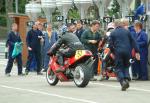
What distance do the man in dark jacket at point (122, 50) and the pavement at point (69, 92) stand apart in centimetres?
41

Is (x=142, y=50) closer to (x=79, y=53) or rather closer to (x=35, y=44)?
(x=79, y=53)

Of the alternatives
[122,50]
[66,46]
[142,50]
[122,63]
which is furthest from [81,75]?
[142,50]

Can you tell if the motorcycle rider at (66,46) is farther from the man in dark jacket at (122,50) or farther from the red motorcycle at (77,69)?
the man in dark jacket at (122,50)

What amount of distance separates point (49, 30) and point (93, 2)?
632 cm

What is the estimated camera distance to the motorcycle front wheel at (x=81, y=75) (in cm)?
1592

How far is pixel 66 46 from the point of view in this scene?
662 inches

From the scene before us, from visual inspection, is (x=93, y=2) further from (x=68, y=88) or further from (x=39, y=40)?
(x=68, y=88)

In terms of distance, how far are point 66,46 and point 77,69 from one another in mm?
909

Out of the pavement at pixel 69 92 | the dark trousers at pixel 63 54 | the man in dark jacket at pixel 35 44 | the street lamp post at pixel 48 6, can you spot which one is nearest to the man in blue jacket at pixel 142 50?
the pavement at pixel 69 92

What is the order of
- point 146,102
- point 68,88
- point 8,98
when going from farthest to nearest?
point 68,88 → point 8,98 → point 146,102

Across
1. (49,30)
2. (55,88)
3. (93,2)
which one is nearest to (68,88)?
(55,88)

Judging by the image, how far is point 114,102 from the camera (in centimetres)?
1309

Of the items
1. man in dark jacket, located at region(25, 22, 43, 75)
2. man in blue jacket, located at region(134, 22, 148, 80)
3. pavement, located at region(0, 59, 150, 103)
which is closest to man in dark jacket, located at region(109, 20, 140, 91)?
pavement, located at region(0, 59, 150, 103)

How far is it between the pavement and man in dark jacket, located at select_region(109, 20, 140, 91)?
1.35 ft
